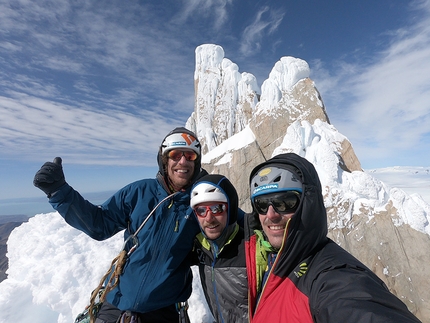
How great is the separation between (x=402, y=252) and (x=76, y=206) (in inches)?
670

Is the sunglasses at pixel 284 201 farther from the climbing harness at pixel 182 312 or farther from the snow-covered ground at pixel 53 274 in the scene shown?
the snow-covered ground at pixel 53 274

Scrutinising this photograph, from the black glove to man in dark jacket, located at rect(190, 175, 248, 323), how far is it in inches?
65.6

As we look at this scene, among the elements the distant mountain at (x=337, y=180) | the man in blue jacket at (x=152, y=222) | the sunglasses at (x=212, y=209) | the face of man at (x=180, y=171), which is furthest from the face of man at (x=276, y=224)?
the distant mountain at (x=337, y=180)

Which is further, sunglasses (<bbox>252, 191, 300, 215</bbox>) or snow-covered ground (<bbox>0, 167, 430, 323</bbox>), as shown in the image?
snow-covered ground (<bbox>0, 167, 430, 323</bbox>)

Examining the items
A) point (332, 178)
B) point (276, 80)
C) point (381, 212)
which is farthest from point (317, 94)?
point (381, 212)

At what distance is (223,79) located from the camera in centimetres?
3975

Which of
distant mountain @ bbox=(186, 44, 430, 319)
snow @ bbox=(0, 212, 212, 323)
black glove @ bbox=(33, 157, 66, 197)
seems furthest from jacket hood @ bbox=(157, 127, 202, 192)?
distant mountain @ bbox=(186, 44, 430, 319)

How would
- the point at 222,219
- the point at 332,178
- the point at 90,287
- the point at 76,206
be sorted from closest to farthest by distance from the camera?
the point at 222,219, the point at 76,206, the point at 90,287, the point at 332,178

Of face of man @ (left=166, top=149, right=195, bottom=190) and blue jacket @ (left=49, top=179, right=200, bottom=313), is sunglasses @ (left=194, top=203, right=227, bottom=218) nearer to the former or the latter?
blue jacket @ (left=49, top=179, right=200, bottom=313)

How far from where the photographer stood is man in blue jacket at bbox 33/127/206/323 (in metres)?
2.81

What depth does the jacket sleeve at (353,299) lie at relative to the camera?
1.37 meters

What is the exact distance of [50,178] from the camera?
2750 millimetres

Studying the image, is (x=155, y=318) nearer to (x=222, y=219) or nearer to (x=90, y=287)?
(x=222, y=219)

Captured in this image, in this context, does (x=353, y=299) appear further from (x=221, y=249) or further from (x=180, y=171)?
(x=180, y=171)
